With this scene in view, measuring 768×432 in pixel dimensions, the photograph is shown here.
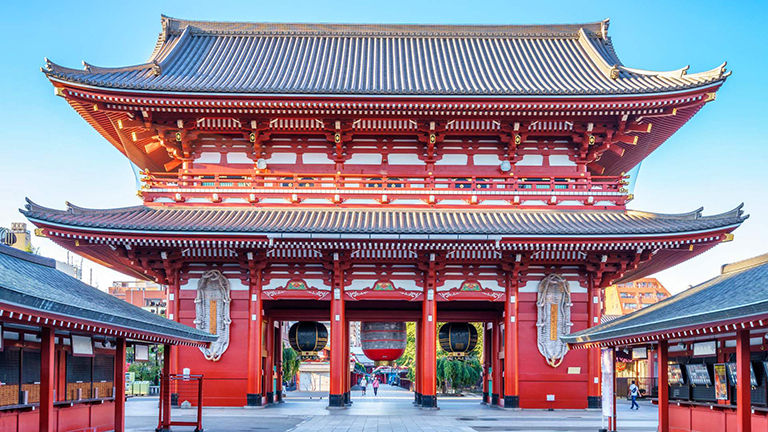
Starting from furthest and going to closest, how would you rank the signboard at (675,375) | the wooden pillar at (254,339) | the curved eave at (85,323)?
the wooden pillar at (254,339) → the signboard at (675,375) → the curved eave at (85,323)

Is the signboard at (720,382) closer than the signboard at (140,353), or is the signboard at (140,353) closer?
the signboard at (720,382)

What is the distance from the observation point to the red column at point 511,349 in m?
27.7

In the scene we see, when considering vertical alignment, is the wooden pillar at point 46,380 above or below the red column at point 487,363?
above

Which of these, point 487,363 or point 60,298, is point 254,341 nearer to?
point 487,363

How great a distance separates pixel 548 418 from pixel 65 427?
49.1ft

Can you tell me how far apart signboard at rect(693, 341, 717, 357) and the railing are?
11.1 m

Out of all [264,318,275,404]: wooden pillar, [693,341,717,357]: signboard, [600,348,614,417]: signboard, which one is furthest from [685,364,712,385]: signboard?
[264,318,275,404]: wooden pillar

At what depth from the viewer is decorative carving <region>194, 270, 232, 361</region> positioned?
2770 cm

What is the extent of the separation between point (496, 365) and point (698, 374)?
12.5 meters

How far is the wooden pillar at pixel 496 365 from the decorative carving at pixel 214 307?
10999mm

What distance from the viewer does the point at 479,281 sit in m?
28.6

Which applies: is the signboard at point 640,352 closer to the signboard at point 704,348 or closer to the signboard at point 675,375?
the signboard at point 675,375

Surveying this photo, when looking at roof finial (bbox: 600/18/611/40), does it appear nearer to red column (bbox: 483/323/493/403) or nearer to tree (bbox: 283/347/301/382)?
red column (bbox: 483/323/493/403)

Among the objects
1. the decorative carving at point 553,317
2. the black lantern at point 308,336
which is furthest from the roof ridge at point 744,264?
the black lantern at point 308,336
